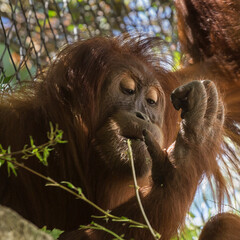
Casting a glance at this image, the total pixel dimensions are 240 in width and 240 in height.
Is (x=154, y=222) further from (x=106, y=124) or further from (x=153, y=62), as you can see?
(x=153, y=62)

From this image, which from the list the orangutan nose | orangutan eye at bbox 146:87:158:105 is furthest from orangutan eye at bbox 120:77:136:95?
the orangutan nose

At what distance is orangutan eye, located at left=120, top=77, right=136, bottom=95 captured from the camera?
10.4ft

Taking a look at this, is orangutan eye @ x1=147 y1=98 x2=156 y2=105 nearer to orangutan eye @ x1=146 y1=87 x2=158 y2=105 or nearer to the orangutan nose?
orangutan eye @ x1=146 y1=87 x2=158 y2=105

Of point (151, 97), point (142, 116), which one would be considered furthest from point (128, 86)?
point (142, 116)

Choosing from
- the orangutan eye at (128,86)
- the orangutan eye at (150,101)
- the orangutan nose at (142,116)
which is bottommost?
the orangutan nose at (142,116)

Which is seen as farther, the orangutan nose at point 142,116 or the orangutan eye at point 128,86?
the orangutan eye at point 128,86

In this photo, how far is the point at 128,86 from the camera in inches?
125

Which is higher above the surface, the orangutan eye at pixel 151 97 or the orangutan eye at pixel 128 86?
the orangutan eye at pixel 128 86

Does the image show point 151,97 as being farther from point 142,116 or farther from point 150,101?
point 142,116

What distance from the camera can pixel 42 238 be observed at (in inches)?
59.9

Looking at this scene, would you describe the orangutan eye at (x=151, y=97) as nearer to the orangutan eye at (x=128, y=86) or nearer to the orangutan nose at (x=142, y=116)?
the orangutan eye at (x=128, y=86)

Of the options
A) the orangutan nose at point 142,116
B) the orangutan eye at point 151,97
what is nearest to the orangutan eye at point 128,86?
the orangutan eye at point 151,97

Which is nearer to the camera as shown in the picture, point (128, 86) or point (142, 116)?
point (142, 116)

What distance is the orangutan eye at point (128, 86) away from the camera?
10.4 feet
